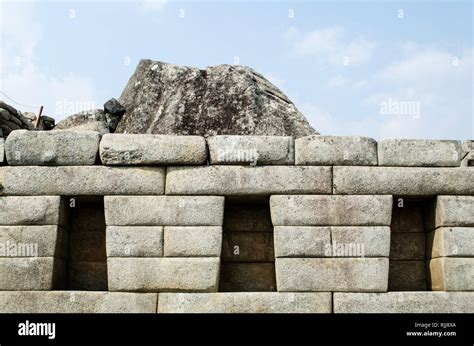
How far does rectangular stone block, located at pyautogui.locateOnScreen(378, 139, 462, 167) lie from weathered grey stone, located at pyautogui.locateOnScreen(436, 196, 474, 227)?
52 cm

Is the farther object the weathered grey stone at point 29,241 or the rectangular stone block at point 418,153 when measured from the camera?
the rectangular stone block at point 418,153

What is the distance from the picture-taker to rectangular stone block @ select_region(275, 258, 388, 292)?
794 cm

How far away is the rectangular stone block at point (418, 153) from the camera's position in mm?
8367

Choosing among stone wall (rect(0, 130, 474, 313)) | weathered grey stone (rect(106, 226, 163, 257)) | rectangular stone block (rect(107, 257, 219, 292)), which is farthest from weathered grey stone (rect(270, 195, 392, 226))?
weathered grey stone (rect(106, 226, 163, 257))

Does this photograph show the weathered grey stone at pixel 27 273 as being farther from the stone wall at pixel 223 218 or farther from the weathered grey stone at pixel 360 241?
the weathered grey stone at pixel 360 241

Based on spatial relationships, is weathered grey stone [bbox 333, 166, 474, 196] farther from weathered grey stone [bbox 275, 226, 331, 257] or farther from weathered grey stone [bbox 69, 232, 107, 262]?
weathered grey stone [bbox 69, 232, 107, 262]

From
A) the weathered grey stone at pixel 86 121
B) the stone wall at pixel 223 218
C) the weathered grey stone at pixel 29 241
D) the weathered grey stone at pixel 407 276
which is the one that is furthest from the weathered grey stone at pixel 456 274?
the weathered grey stone at pixel 86 121

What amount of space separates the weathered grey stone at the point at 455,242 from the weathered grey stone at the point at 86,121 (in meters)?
6.35

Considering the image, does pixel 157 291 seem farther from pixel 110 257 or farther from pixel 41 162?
pixel 41 162
